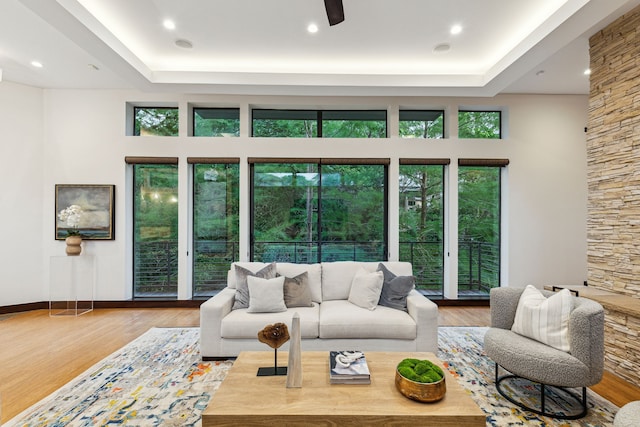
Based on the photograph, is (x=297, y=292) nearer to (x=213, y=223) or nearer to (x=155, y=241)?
(x=213, y=223)

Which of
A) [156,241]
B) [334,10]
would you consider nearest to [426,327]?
[334,10]

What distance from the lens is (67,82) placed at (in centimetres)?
444

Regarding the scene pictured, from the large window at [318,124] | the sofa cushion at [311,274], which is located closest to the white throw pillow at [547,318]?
the sofa cushion at [311,274]

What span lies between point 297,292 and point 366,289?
72 cm

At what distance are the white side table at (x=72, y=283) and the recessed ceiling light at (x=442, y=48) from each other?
565 centimetres

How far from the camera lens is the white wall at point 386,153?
4684 mm

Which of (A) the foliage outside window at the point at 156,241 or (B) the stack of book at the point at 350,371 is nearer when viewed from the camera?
(B) the stack of book at the point at 350,371

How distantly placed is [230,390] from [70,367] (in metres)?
2.09

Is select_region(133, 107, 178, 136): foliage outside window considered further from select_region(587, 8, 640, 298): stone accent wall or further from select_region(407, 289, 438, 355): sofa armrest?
select_region(587, 8, 640, 298): stone accent wall

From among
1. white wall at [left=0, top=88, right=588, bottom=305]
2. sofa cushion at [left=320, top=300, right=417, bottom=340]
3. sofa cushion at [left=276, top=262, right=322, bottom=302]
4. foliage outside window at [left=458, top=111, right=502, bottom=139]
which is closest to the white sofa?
sofa cushion at [left=320, top=300, right=417, bottom=340]

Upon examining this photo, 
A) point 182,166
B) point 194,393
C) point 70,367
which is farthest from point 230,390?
point 182,166

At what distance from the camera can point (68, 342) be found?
3389 mm

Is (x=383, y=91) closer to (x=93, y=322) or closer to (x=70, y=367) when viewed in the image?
(x=70, y=367)

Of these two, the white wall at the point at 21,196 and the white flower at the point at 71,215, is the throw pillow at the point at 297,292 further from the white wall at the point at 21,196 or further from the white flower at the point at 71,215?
the white wall at the point at 21,196
